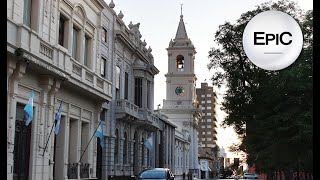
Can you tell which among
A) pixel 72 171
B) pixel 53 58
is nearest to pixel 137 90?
pixel 72 171

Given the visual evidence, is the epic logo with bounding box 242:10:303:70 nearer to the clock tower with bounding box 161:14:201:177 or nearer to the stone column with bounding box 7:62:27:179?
the stone column with bounding box 7:62:27:179

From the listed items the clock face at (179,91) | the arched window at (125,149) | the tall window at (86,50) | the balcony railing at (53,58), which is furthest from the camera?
the clock face at (179,91)

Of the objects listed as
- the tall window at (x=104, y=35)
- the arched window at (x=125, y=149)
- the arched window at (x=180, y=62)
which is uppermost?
the arched window at (x=180, y=62)

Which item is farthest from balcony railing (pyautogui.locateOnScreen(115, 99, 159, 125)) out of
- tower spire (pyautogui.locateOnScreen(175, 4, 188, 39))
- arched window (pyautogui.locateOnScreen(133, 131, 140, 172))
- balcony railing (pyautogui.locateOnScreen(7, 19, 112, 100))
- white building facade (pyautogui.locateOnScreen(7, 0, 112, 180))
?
tower spire (pyautogui.locateOnScreen(175, 4, 188, 39))

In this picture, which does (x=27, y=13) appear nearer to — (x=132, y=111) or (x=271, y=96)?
(x=271, y=96)

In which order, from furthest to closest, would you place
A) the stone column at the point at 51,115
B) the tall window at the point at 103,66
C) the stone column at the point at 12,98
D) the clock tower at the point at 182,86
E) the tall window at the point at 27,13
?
the clock tower at the point at 182,86
the tall window at the point at 103,66
the stone column at the point at 51,115
the tall window at the point at 27,13
the stone column at the point at 12,98

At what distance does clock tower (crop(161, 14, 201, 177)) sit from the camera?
358 feet

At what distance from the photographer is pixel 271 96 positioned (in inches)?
984

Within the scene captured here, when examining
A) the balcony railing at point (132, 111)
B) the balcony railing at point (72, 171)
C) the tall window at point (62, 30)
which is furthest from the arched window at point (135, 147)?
the tall window at point (62, 30)

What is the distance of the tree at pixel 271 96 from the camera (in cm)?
2194

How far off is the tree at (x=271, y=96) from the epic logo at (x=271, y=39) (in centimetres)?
1165

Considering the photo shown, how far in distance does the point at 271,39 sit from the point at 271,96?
20.9 meters

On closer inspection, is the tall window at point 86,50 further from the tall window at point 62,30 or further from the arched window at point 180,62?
the arched window at point 180,62
